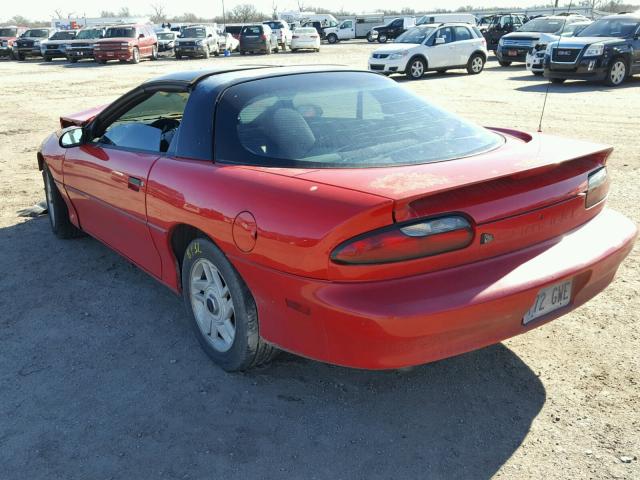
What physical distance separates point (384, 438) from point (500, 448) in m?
0.49

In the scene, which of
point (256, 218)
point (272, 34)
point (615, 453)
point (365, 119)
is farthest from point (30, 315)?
point (272, 34)

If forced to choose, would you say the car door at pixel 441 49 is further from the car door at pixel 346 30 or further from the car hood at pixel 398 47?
the car door at pixel 346 30

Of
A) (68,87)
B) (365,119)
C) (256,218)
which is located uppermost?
(365,119)

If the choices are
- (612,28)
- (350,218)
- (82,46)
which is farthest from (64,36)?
(350,218)

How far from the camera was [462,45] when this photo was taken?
63.6 ft

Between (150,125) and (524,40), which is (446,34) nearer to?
(524,40)

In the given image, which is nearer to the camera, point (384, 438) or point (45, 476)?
point (45, 476)

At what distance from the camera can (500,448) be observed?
254cm

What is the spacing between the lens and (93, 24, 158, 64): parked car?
28500 millimetres

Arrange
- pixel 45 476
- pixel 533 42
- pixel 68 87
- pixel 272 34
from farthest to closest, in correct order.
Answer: pixel 272 34 → pixel 533 42 → pixel 68 87 → pixel 45 476

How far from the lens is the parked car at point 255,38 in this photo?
3312 cm

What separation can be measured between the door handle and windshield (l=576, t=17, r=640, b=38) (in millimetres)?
15217

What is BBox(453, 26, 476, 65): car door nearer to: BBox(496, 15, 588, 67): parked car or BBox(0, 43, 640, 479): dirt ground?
BBox(496, 15, 588, 67): parked car

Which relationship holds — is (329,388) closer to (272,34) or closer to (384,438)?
(384,438)
